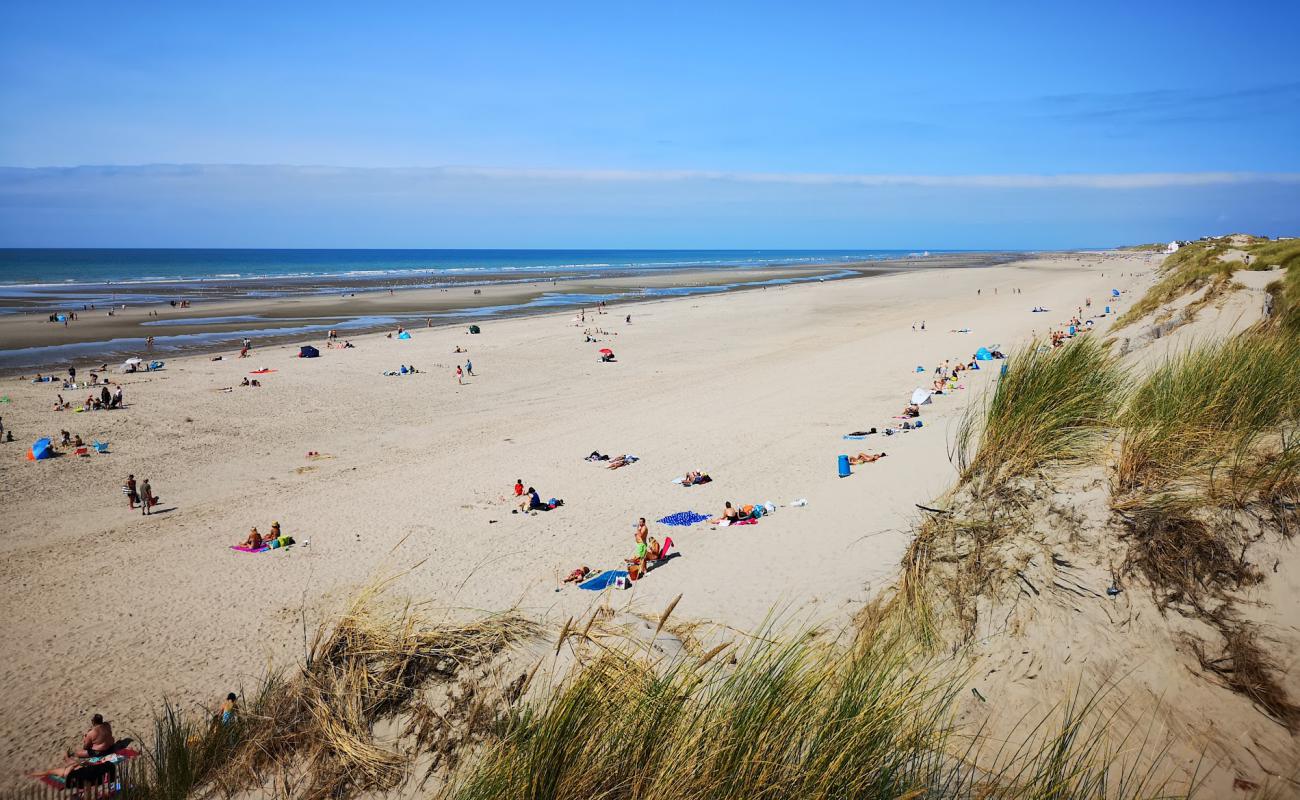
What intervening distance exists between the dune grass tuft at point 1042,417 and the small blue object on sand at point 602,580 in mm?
4653

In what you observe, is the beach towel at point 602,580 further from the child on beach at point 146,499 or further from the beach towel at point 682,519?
the child on beach at point 146,499

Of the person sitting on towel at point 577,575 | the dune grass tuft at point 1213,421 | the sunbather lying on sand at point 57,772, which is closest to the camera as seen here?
the dune grass tuft at point 1213,421

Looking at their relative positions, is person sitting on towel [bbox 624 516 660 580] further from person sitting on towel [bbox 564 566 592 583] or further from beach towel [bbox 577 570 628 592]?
person sitting on towel [bbox 564 566 592 583]

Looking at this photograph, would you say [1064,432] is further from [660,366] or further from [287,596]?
[660,366]

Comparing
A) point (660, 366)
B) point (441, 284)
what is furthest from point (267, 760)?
point (441, 284)

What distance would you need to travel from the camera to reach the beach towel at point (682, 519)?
37.4 ft

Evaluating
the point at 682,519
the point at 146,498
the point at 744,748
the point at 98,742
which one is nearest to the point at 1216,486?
the point at 744,748

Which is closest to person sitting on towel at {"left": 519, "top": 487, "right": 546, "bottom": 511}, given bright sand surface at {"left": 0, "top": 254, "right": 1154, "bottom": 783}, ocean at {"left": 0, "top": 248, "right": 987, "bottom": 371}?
bright sand surface at {"left": 0, "top": 254, "right": 1154, "bottom": 783}

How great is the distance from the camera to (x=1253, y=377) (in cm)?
620

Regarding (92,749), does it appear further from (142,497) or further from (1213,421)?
(1213,421)

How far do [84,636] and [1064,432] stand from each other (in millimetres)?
11814

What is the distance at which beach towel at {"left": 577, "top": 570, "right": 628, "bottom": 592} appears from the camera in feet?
30.0

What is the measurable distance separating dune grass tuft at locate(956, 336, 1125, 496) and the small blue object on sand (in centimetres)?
465

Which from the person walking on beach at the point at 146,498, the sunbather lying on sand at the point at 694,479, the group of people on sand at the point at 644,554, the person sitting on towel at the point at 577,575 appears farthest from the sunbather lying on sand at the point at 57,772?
the sunbather lying on sand at the point at 694,479
